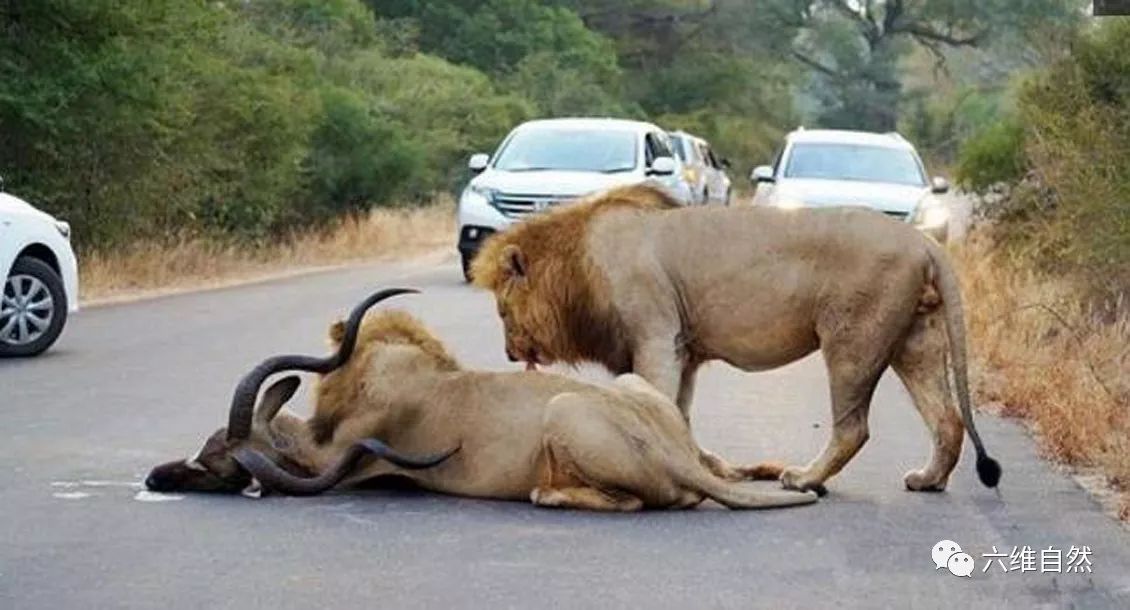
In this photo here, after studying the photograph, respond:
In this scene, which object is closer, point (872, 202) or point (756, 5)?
point (872, 202)

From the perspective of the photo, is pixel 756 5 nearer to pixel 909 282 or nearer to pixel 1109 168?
pixel 1109 168

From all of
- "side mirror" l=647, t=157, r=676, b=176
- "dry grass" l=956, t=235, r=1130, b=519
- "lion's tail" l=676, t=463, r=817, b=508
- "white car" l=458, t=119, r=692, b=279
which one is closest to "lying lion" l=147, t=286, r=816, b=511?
"lion's tail" l=676, t=463, r=817, b=508

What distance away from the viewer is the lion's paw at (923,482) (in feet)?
33.8

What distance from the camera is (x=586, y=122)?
90.1ft

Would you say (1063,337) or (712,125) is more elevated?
(1063,337)

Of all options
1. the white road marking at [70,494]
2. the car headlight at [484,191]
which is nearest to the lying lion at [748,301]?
the white road marking at [70,494]

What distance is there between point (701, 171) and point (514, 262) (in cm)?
2410

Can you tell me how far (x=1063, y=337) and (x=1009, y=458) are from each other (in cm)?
392

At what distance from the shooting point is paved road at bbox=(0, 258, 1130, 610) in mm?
7844

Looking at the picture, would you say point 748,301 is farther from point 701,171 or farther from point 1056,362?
point 701,171

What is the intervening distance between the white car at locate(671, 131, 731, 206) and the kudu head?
66.1 feet

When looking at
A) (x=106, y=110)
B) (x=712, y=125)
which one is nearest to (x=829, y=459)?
(x=106, y=110)

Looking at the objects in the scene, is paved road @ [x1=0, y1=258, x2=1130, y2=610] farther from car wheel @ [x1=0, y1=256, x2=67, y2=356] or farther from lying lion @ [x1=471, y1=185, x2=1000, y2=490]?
car wheel @ [x1=0, y1=256, x2=67, y2=356]

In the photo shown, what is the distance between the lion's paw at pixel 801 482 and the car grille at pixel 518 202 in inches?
600
